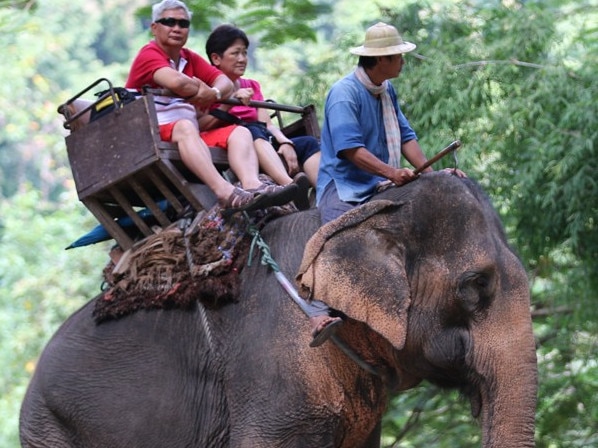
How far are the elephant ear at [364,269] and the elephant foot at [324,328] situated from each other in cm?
7

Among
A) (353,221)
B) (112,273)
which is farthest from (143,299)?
(353,221)

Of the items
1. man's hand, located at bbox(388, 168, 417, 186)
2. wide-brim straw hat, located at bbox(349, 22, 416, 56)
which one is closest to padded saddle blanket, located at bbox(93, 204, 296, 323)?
man's hand, located at bbox(388, 168, 417, 186)

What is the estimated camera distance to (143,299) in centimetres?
566

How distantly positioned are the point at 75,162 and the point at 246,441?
163 cm

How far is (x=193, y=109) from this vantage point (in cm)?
573

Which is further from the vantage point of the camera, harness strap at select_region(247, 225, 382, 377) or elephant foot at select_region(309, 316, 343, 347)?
harness strap at select_region(247, 225, 382, 377)

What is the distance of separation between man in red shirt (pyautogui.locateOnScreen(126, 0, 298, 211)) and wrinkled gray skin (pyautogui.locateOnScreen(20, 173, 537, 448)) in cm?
22

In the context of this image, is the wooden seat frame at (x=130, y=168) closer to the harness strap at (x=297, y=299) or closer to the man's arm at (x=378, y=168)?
the harness strap at (x=297, y=299)

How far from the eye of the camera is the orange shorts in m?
5.66

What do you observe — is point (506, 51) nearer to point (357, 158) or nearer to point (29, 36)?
point (357, 158)

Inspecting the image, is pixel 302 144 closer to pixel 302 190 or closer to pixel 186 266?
pixel 302 190

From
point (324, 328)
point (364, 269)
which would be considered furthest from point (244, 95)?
point (324, 328)

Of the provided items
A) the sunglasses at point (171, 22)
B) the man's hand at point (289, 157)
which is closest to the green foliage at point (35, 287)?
the man's hand at point (289, 157)

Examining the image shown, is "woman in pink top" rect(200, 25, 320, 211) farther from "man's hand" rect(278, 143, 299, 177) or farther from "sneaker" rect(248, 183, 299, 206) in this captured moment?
"sneaker" rect(248, 183, 299, 206)
